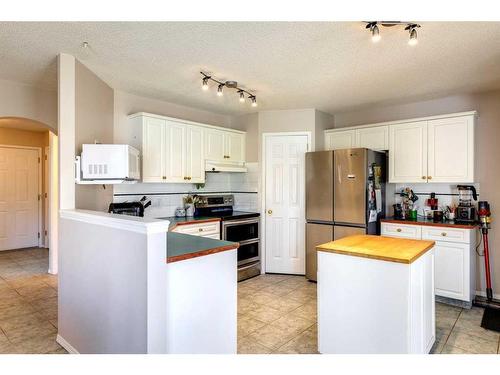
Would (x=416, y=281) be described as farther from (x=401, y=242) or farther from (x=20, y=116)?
(x=20, y=116)

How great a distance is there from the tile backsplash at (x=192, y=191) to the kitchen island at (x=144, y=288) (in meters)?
1.45

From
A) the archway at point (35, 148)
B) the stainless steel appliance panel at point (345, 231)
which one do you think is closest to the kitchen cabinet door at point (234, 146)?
the stainless steel appliance panel at point (345, 231)

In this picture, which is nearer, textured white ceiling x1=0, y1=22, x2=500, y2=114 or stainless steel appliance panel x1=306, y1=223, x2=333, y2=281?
textured white ceiling x1=0, y1=22, x2=500, y2=114

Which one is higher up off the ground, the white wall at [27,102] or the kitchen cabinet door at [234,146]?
the white wall at [27,102]

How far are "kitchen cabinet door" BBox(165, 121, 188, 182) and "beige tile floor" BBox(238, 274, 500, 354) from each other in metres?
1.66

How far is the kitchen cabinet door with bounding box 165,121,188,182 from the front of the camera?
3.86 m

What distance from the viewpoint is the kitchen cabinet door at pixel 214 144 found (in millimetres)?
4336

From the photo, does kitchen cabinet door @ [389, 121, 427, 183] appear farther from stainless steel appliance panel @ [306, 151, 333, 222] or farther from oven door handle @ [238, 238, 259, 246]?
oven door handle @ [238, 238, 259, 246]

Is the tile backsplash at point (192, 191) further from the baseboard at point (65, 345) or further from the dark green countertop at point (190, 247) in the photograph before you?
the dark green countertop at point (190, 247)

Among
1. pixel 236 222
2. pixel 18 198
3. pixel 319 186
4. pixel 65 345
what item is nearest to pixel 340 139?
pixel 319 186

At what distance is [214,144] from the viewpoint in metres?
4.44

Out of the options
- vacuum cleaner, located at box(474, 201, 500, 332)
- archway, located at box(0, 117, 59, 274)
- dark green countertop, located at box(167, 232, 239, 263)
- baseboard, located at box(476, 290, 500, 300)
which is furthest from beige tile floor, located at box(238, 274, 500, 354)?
archway, located at box(0, 117, 59, 274)

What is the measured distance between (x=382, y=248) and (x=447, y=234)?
5.76 feet
